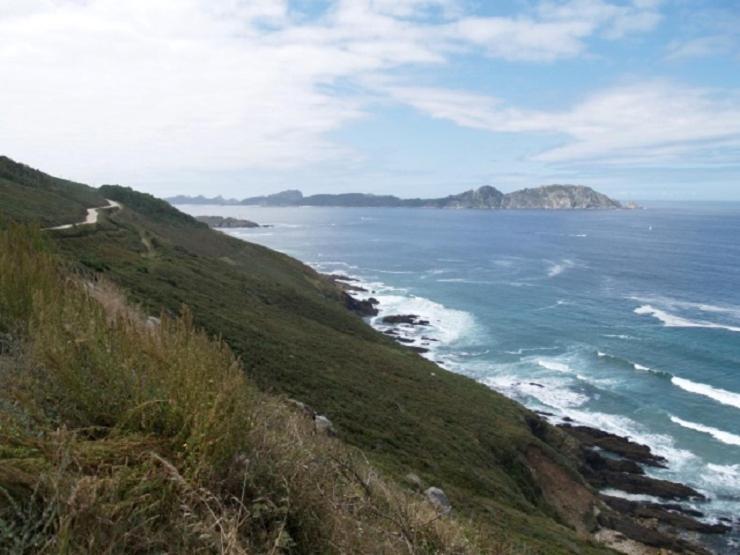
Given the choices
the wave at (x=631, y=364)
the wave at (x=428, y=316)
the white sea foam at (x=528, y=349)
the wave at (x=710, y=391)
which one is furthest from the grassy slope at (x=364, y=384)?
the wave at (x=631, y=364)

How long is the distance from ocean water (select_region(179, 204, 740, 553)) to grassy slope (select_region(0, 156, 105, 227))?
33155 mm

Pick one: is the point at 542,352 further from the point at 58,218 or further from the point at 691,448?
the point at 58,218

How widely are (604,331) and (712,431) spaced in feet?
69.6

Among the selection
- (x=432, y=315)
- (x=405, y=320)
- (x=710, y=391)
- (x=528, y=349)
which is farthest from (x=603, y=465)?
(x=432, y=315)

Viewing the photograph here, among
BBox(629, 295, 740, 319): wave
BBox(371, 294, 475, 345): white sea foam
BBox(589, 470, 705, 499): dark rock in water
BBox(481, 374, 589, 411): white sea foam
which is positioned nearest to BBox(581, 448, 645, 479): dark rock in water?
BBox(589, 470, 705, 499): dark rock in water

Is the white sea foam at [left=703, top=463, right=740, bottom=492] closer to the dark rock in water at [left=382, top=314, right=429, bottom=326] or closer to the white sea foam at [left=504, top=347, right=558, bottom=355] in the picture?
the white sea foam at [left=504, top=347, right=558, bottom=355]

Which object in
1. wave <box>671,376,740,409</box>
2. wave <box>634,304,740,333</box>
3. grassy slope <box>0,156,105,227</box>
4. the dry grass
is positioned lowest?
wave <box>671,376,740,409</box>

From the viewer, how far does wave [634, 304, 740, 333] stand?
54.3 meters

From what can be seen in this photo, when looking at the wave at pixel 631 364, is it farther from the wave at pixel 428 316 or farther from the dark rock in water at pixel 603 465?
the dark rock in water at pixel 603 465

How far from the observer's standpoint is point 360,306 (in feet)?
219

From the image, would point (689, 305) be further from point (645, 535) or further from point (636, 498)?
point (645, 535)

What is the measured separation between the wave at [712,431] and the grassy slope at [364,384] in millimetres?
11998

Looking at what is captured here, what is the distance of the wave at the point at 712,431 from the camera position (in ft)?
111

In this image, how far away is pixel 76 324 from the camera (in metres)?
4.71
